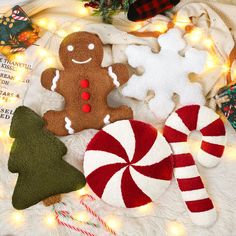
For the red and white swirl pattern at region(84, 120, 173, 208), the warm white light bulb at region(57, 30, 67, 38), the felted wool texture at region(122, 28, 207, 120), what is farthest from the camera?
the warm white light bulb at region(57, 30, 67, 38)

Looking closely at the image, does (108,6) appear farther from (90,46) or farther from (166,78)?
(166,78)

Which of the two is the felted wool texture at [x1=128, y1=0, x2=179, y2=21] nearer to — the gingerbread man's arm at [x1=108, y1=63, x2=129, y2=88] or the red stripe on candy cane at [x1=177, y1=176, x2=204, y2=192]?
the gingerbread man's arm at [x1=108, y1=63, x2=129, y2=88]

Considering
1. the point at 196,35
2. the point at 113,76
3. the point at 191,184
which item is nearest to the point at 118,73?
the point at 113,76

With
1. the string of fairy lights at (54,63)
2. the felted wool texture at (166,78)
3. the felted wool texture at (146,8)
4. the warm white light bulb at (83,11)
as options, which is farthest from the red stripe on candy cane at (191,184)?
the warm white light bulb at (83,11)

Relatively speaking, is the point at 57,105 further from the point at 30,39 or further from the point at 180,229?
the point at 180,229

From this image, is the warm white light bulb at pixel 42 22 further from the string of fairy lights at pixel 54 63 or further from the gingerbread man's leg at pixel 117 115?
the gingerbread man's leg at pixel 117 115

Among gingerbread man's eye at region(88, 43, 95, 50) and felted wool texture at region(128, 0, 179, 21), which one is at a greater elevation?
felted wool texture at region(128, 0, 179, 21)

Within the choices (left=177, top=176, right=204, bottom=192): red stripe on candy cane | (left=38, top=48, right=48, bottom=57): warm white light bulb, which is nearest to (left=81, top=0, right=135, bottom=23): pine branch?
(left=38, top=48, right=48, bottom=57): warm white light bulb
